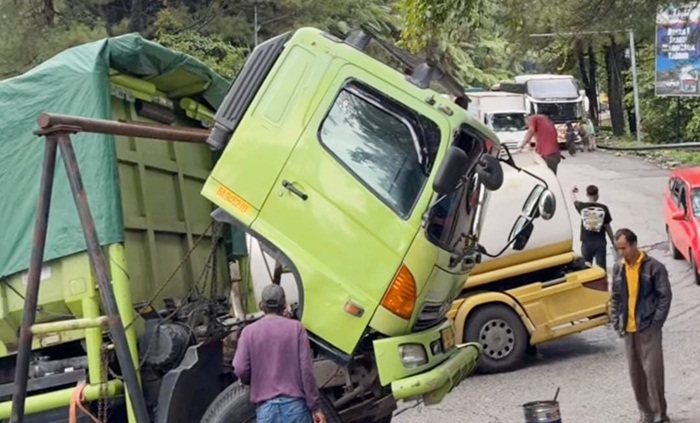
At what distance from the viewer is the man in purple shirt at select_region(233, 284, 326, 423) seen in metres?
7.11

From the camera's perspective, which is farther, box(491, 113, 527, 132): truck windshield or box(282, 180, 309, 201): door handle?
box(491, 113, 527, 132): truck windshield

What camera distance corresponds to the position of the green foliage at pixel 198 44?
81.0ft

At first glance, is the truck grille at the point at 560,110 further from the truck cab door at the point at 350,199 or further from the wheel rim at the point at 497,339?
the truck cab door at the point at 350,199

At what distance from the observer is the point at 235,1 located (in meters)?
27.0

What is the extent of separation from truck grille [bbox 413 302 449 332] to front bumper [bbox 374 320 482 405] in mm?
45

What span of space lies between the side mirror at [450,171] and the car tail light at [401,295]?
1.84 feet

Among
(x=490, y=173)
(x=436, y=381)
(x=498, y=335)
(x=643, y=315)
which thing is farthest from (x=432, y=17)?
(x=436, y=381)

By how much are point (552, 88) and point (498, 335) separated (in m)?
35.1

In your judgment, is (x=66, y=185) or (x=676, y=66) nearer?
(x=66, y=185)

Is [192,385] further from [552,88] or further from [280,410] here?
[552,88]

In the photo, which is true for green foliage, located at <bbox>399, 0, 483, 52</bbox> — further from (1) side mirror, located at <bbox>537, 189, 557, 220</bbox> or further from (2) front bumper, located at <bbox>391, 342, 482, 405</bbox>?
(2) front bumper, located at <bbox>391, 342, 482, 405</bbox>

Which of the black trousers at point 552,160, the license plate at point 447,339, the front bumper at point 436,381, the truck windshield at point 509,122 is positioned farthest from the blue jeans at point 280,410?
the truck windshield at point 509,122

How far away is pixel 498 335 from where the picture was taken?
40.5ft

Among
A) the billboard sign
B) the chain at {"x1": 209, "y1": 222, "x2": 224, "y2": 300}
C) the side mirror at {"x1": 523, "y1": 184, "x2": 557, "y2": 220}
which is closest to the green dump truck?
the side mirror at {"x1": 523, "y1": 184, "x2": 557, "y2": 220}
